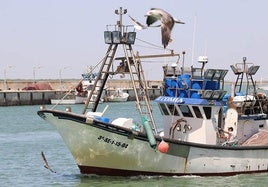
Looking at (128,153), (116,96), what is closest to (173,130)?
(128,153)

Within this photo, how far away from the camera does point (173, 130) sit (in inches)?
769

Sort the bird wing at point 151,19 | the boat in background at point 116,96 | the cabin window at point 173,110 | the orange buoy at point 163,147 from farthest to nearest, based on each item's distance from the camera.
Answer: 1. the boat in background at point 116,96
2. the cabin window at point 173,110
3. the bird wing at point 151,19
4. the orange buoy at point 163,147

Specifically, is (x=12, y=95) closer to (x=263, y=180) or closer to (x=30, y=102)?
(x=30, y=102)

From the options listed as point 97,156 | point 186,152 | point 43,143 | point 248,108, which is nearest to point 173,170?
point 186,152

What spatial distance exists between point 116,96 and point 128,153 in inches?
2905

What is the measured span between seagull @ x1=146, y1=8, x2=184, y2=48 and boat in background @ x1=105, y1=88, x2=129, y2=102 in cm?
7151

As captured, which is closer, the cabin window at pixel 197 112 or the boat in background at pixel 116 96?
the cabin window at pixel 197 112

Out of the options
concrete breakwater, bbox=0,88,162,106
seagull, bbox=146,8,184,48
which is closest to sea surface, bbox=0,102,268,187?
seagull, bbox=146,8,184,48

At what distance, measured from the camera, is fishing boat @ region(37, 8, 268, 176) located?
17750mm

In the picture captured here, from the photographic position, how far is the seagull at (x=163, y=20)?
58.5 ft

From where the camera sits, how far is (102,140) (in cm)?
1772

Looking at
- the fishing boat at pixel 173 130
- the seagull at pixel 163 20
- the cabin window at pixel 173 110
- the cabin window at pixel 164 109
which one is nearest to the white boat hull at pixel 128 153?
the fishing boat at pixel 173 130

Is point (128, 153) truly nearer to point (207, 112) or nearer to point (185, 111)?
point (185, 111)

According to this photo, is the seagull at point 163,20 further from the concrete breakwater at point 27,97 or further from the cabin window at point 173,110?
the concrete breakwater at point 27,97
